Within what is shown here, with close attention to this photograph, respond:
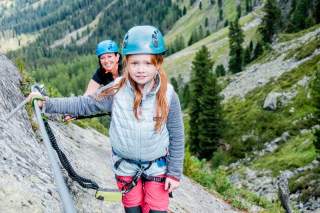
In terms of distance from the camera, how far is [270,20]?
105 m

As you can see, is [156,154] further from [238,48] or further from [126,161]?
[238,48]

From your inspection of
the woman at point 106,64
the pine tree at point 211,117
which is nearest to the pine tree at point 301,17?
the pine tree at point 211,117

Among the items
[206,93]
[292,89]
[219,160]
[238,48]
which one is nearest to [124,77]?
[219,160]

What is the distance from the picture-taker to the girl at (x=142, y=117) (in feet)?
16.5

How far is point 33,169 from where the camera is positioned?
17.2ft

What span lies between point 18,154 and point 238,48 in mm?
105885

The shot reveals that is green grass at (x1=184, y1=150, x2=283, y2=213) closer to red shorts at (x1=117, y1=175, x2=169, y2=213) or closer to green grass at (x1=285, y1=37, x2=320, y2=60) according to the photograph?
red shorts at (x1=117, y1=175, x2=169, y2=213)

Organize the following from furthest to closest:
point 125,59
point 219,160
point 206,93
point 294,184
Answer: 1. point 206,93
2. point 219,160
3. point 294,184
4. point 125,59

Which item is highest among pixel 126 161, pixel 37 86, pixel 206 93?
pixel 37 86

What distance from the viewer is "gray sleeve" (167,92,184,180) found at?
527 cm

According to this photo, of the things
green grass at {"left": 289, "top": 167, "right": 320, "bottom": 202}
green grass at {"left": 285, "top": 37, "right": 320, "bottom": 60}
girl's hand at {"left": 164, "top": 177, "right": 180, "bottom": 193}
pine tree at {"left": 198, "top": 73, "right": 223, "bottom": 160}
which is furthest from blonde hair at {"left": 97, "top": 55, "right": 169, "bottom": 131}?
green grass at {"left": 285, "top": 37, "right": 320, "bottom": 60}

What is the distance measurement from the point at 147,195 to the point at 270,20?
105m

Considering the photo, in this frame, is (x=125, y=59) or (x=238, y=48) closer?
(x=125, y=59)

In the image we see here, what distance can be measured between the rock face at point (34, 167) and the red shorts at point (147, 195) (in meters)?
0.74
